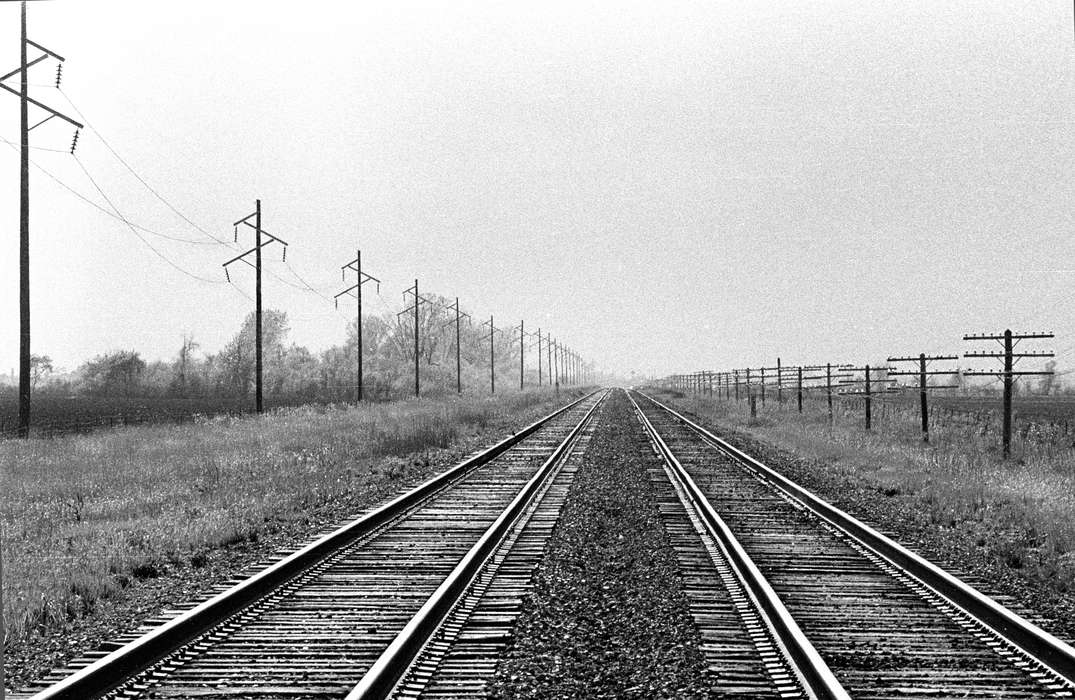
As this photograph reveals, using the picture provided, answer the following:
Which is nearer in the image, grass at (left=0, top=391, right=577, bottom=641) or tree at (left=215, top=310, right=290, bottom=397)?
grass at (left=0, top=391, right=577, bottom=641)

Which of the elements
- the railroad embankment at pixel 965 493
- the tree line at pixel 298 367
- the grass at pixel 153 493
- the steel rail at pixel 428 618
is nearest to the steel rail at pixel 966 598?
the railroad embankment at pixel 965 493

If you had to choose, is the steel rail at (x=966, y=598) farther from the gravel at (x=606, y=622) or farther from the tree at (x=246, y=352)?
the tree at (x=246, y=352)

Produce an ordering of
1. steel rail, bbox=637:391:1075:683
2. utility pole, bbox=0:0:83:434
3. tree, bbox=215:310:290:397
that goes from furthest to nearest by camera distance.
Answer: tree, bbox=215:310:290:397 → utility pole, bbox=0:0:83:434 → steel rail, bbox=637:391:1075:683

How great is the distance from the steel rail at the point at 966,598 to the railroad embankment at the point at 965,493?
1.35ft

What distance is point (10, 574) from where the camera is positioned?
837 cm

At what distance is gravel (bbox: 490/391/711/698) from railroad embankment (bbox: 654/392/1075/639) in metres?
2.95

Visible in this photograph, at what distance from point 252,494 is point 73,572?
17.7ft

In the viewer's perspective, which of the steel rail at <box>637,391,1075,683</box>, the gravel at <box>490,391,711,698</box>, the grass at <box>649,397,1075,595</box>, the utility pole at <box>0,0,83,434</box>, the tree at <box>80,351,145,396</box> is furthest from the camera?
the tree at <box>80,351,145,396</box>

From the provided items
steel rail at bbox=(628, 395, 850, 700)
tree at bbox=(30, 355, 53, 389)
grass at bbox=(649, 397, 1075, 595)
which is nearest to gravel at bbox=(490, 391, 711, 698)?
steel rail at bbox=(628, 395, 850, 700)

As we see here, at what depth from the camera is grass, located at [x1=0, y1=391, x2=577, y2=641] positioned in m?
8.38

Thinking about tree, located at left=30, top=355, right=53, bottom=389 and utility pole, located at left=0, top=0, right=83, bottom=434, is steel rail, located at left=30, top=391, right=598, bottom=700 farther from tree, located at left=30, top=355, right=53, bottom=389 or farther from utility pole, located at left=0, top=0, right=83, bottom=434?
tree, located at left=30, top=355, right=53, bottom=389

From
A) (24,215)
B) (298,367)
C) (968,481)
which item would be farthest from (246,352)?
(968,481)

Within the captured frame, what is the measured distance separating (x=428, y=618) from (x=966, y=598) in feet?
14.6

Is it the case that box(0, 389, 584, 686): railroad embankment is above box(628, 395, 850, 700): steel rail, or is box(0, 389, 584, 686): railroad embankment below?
below
